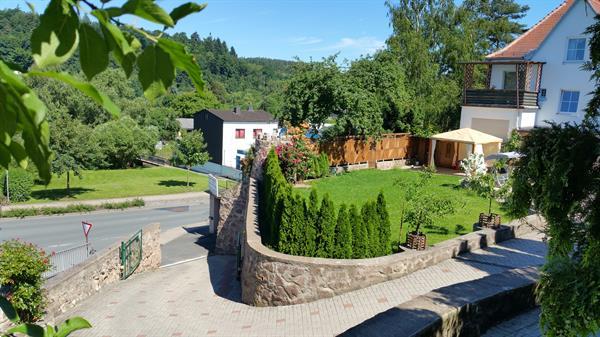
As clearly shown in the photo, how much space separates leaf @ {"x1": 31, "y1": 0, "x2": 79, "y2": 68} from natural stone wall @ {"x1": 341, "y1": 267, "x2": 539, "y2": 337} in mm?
5933

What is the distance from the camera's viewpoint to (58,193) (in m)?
40.2

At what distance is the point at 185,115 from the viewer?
10050 cm

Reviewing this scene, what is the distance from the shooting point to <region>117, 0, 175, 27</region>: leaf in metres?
1.03

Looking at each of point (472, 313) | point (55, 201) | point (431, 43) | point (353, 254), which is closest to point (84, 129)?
point (55, 201)

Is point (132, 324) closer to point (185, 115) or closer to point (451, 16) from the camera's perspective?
point (451, 16)

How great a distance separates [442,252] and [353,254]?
2.49m

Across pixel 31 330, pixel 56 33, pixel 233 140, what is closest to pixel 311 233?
pixel 31 330

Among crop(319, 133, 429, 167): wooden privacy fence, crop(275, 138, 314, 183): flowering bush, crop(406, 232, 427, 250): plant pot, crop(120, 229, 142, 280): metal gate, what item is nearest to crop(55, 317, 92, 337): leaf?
crop(406, 232, 427, 250): plant pot

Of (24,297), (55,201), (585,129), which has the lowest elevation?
(55,201)

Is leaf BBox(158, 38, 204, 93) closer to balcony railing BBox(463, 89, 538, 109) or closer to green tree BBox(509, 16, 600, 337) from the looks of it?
green tree BBox(509, 16, 600, 337)

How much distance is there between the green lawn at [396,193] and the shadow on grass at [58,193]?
84.5ft

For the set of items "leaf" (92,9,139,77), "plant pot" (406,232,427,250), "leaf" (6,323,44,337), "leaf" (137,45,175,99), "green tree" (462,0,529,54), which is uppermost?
"green tree" (462,0,529,54)

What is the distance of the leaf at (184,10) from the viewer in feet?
3.53

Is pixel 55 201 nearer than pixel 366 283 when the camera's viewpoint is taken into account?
No
